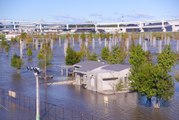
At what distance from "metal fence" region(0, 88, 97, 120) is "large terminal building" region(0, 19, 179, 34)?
53930 mm

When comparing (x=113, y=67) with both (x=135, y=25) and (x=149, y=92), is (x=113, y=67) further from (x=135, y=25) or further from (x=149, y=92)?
(x=135, y=25)

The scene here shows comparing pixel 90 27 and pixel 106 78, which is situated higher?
pixel 90 27

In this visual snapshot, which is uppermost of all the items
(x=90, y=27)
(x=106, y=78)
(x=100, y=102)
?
(x=90, y=27)

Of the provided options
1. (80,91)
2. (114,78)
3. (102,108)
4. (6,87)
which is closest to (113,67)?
(114,78)

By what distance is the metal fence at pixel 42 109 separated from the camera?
9202mm

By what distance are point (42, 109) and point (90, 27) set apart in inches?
2471

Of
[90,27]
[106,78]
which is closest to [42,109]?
[106,78]

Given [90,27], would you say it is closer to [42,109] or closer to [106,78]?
[106,78]

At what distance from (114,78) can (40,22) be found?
200ft

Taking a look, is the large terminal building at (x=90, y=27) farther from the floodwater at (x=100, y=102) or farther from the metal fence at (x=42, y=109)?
the metal fence at (x=42, y=109)

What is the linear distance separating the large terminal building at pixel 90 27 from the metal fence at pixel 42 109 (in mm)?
53930

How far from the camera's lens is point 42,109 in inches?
398

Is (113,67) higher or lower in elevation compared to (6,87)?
higher

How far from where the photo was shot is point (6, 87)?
14.4 meters
